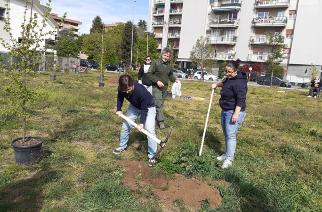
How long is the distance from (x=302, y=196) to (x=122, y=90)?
3.14 metres

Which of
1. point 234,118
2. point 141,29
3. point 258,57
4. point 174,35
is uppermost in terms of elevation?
point 141,29

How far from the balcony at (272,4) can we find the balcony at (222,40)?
6525 millimetres

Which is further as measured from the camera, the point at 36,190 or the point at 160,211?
the point at 36,190

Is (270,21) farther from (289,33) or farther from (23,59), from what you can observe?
(23,59)

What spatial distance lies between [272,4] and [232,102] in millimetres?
52101

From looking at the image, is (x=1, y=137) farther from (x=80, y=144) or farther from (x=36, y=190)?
(x=36, y=190)

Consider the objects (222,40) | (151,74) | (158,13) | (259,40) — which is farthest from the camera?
(158,13)

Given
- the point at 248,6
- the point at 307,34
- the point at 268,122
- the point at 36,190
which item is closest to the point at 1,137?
the point at 36,190

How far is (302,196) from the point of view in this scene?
4.89 metres

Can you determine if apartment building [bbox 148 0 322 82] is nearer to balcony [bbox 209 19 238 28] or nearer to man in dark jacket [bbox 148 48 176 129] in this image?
balcony [bbox 209 19 238 28]

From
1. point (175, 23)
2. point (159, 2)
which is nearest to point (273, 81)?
point (175, 23)

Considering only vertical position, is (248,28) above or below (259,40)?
above

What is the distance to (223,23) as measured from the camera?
58.9 m

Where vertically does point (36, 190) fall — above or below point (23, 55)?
below
